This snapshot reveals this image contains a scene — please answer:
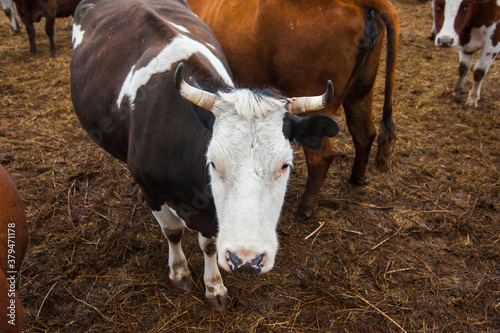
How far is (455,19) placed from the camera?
443cm

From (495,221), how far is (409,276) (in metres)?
1.11

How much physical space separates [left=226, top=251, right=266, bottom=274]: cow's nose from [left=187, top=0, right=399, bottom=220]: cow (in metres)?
1.55

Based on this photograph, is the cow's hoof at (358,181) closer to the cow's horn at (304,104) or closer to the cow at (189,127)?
the cow at (189,127)

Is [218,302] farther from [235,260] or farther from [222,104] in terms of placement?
[222,104]

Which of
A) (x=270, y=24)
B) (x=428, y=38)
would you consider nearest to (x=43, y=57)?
(x=270, y=24)

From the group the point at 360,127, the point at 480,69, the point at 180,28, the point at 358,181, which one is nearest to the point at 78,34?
the point at 180,28

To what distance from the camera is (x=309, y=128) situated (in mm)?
1700

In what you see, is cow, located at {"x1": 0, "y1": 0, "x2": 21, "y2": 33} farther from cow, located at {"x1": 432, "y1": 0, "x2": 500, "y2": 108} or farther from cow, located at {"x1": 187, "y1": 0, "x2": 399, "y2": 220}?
cow, located at {"x1": 432, "y1": 0, "x2": 500, "y2": 108}

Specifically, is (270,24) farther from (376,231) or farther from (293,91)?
(376,231)

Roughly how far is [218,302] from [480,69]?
4.60m

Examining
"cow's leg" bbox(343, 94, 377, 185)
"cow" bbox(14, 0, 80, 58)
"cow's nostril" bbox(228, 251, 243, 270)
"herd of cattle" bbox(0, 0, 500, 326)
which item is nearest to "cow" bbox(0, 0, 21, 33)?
"cow" bbox(14, 0, 80, 58)

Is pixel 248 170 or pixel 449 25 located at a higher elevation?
pixel 248 170

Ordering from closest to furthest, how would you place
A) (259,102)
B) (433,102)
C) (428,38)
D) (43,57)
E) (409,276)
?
1. (259,102)
2. (409,276)
3. (433,102)
4. (43,57)
5. (428,38)

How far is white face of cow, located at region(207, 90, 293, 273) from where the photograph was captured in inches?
59.4
